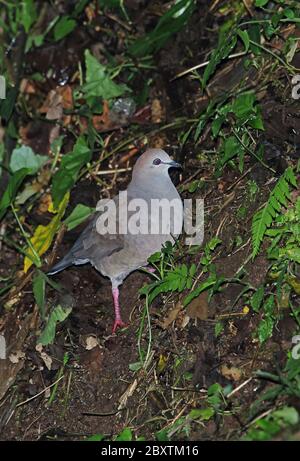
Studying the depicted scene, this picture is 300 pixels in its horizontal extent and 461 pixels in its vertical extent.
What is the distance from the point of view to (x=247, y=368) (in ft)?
14.8

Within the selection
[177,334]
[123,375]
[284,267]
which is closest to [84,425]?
[123,375]

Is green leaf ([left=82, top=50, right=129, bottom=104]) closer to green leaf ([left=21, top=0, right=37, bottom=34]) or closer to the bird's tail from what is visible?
green leaf ([left=21, top=0, right=37, bottom=34])

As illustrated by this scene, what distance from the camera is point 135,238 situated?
5492 millimetres

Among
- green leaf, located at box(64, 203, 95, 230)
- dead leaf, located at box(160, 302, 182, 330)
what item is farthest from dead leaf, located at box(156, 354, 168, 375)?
green leaf, located at box(64, 203, 95, 230)

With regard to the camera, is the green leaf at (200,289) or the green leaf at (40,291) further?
the green leaf at (40,291)

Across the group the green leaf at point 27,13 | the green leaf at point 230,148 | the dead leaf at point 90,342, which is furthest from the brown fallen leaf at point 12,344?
the green leaf at point 27,13

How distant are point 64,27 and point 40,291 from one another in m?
2.61

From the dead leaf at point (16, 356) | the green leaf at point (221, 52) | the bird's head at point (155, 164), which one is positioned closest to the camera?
the green leaf at point (221, 52)

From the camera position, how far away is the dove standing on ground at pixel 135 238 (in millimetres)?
5461

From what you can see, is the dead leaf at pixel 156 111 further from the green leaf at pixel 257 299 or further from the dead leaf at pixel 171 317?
the green leaf at pixel 257 299

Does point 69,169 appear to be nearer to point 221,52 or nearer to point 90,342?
point 90,342

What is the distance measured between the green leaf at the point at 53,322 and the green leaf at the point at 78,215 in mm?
711

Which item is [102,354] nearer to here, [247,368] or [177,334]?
[177,334]

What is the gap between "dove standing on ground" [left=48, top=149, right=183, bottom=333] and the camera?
5.46m
